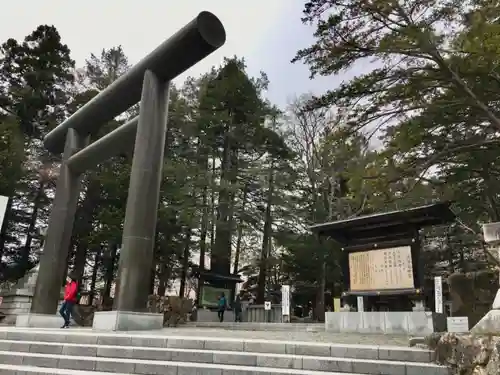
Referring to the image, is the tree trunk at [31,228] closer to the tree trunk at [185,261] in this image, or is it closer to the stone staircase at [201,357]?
the tree trunk at [185,261]

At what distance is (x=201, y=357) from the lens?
5188 millimetres

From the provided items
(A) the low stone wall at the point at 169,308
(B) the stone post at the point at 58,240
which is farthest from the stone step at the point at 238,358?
(A) the low stone wall at the point at 169,308

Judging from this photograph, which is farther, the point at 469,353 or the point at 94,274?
Answer: the point at 94,274

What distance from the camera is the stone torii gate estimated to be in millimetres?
8617

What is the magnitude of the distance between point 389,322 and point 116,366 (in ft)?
19.1

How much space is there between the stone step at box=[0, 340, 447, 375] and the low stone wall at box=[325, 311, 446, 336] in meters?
4.30

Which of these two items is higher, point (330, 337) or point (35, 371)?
point (330, 337)

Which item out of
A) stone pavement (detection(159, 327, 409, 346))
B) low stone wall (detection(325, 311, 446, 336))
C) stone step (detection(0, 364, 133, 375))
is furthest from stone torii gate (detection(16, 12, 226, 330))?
low stone wall (detection(325, 311, 446, 336))

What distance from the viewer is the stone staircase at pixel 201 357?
451 cm

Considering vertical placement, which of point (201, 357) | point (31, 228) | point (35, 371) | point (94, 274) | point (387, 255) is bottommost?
point (35, 371)

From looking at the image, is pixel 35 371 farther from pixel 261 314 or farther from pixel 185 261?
pixel 185 261

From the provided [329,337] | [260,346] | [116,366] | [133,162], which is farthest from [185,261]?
[260,346]

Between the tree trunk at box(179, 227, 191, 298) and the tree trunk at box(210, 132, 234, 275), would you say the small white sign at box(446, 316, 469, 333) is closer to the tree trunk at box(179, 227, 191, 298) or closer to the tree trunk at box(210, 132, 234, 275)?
the tree trunk at box(210, 132, 234, 275)

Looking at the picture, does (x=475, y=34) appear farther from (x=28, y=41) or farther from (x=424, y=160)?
(x=28, y=41)
